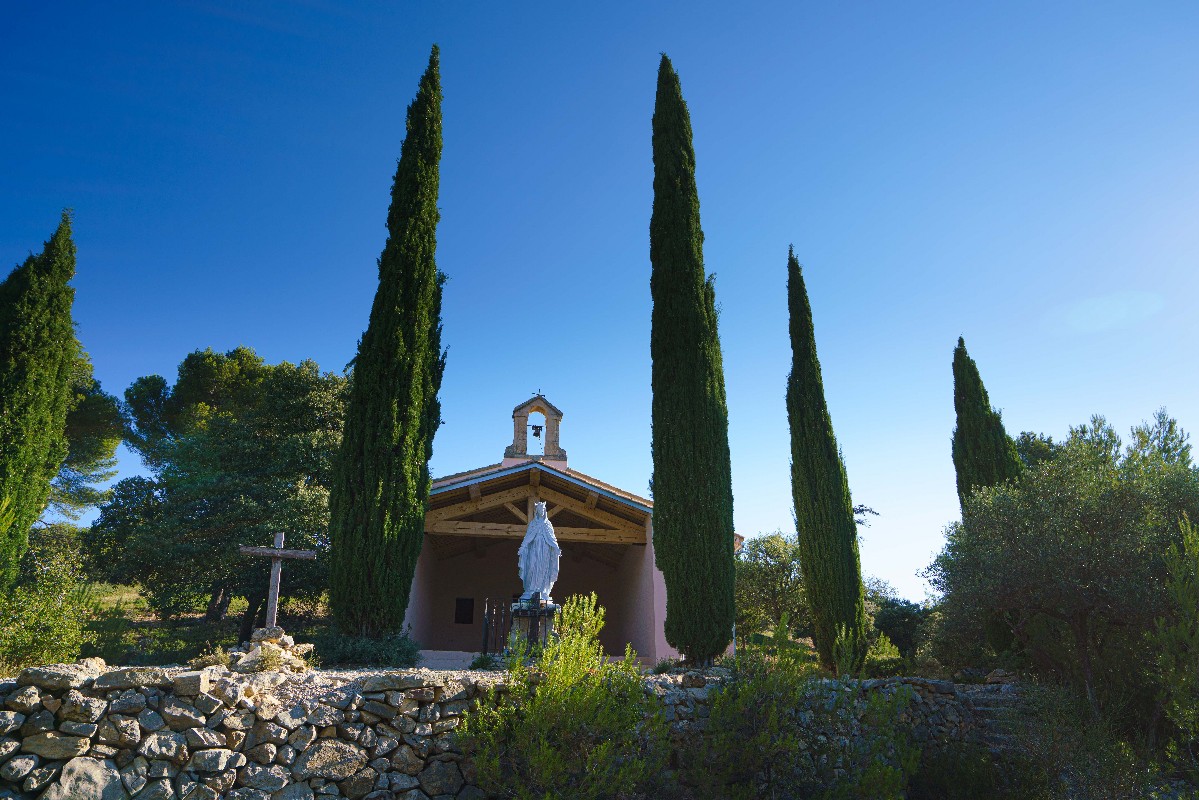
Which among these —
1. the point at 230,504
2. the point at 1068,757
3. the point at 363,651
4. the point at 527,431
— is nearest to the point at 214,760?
the point at 363,651

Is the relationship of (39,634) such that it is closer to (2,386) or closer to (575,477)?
(2,386)

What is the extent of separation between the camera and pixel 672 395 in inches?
444

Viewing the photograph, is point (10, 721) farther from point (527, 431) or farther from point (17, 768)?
point (527, 431)

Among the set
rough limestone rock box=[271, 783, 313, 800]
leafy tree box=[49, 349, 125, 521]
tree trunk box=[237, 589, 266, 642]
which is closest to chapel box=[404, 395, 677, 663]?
tree trunk box=[237, 589, 266, 642]

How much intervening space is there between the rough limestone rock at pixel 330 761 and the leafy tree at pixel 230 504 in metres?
11.3

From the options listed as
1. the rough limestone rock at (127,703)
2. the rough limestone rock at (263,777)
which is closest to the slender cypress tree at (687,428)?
the rough limestone rock at (263,777)

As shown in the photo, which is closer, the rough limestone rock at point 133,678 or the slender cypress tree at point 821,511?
the rough limestone rock at point 133,678

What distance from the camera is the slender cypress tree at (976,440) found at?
1523cm

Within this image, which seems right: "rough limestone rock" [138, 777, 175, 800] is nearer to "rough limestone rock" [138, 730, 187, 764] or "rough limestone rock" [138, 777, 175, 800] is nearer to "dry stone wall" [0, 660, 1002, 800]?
"dry stone wall" [0, 660, 1002, 800]

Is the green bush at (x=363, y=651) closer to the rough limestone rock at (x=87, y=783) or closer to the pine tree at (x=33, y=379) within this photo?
the rough limestone rock at (x=87, y=783)

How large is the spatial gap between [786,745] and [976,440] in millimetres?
12675

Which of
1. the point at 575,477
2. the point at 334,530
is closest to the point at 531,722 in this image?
the point at 334,530

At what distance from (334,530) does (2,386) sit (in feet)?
17.8

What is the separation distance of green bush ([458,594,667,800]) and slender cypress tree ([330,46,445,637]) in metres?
3.87
